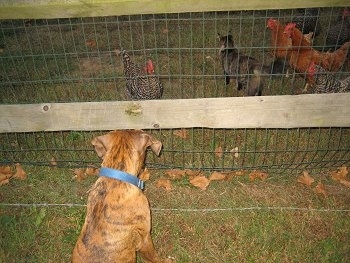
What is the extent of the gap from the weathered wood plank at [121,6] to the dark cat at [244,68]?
232 centimetres

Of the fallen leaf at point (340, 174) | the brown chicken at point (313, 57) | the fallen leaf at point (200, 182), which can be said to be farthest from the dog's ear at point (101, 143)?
the brown chicken at point (313, 57)

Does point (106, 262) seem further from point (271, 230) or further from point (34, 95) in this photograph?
point (34, 95)

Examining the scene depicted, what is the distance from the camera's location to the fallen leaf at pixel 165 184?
453 centimetres

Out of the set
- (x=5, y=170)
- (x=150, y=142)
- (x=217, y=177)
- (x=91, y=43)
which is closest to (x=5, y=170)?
(x=5, y=170)

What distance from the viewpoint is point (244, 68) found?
592cm

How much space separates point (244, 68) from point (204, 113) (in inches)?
106

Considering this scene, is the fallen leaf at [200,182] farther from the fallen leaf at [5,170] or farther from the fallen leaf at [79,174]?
the fallen leaf at [5,170]

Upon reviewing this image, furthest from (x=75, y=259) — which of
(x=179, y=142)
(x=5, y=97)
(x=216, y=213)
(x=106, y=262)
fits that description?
(x=5, y=97)

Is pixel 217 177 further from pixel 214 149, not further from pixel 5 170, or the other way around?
pixel 5 170

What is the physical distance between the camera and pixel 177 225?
162 inches

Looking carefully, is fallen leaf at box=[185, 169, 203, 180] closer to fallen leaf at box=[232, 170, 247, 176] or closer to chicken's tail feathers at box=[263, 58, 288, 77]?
fallen leaf at box=[232, 170, 247, 176]

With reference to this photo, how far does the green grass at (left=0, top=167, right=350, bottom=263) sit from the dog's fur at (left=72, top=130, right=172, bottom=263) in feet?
2.86

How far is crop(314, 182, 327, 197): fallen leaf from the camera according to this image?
14.2ft

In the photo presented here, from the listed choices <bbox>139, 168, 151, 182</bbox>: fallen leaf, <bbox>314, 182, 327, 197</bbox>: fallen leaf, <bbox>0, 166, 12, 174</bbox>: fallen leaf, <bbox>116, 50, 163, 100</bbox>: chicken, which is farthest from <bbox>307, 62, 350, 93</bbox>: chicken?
<bbox>0, 166, 12, 174</bbox>: fallen leaf
